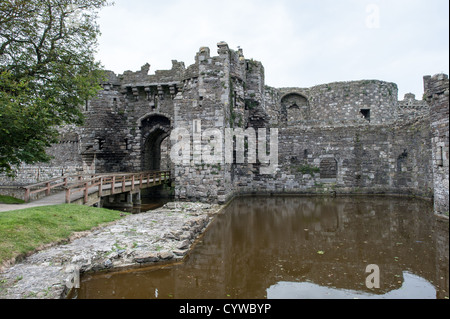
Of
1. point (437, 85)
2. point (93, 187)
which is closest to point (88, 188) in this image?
point (93, 187)

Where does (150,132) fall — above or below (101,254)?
above

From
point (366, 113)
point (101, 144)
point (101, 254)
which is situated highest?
point (366, 113)

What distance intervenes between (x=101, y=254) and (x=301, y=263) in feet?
12.5

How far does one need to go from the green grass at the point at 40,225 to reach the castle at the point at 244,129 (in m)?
5.30

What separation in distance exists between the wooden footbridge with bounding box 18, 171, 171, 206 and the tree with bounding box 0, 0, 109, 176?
1220mm

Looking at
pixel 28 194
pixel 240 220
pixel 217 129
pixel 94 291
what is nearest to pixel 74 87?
pixel 28 194

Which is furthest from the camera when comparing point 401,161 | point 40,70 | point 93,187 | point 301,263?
point 401,161

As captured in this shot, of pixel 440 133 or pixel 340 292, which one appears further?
pixel 440 133

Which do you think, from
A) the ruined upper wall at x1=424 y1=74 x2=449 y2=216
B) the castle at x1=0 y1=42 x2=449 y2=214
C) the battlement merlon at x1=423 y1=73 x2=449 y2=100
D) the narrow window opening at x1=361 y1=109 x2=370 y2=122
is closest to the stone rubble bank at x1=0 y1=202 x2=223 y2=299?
the castle at x1=0 y1=42 x2=449 y2=214

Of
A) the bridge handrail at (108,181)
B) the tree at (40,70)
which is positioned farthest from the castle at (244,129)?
the tree at (40,70)

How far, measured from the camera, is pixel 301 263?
5.89 m

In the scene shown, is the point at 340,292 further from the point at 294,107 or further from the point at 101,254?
the point at 294,107

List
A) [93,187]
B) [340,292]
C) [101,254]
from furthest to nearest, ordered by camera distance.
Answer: [93,187] < [101,254] < [340,292]

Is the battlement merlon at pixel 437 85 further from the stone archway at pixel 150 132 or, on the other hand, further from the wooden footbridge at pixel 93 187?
the stone archway at pixel 150 132
